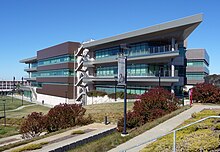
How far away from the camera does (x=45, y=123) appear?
79.1 ft

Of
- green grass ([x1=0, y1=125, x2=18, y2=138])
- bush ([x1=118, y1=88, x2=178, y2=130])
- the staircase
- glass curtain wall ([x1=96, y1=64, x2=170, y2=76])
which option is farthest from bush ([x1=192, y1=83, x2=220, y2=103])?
the staircase

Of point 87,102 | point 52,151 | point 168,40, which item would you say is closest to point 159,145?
point 52,151

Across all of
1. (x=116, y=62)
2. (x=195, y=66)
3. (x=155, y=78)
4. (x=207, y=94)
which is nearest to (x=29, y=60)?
(x=116, y=62)

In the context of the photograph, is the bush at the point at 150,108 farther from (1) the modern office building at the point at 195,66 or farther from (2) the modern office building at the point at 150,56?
(1) the modern office building at the point at 195,66

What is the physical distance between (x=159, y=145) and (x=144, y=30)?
33.8 m

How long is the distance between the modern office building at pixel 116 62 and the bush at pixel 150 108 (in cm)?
481

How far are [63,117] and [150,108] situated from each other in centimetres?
868

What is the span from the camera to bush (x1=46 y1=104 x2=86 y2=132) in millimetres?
23797

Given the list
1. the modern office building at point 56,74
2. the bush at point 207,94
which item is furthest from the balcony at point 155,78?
the modern office building at point 56,74

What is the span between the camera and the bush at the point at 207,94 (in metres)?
29.2

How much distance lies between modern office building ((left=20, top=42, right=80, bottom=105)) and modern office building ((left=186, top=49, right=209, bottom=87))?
98.5 ft

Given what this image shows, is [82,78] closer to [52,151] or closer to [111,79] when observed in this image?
[111,79]

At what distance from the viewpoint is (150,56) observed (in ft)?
136

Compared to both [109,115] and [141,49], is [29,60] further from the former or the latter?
[109,115]
